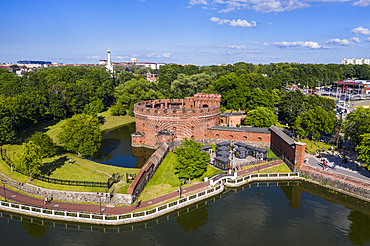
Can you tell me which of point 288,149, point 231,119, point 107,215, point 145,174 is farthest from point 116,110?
point 107,215

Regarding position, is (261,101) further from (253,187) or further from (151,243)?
(151,243)

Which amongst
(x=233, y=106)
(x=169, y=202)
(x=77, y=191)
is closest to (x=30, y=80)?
(x=233, y=106)

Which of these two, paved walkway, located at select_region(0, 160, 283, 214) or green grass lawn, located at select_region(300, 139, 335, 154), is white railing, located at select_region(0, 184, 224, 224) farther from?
green grass lawn, located at select_region(300, 139, 335, 154)

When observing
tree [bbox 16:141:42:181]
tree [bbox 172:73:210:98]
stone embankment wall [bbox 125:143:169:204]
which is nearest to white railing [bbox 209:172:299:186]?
stone embankment wall [bbox 125:143:169:204]

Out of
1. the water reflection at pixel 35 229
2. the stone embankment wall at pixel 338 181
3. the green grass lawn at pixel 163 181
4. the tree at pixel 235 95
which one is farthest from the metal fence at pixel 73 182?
the tree at pixel 235 95

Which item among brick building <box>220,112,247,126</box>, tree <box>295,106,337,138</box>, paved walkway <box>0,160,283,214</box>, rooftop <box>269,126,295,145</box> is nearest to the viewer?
paved walkway <box>0,160,283,214</box>

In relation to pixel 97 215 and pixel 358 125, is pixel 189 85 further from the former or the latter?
pixel 97 215
